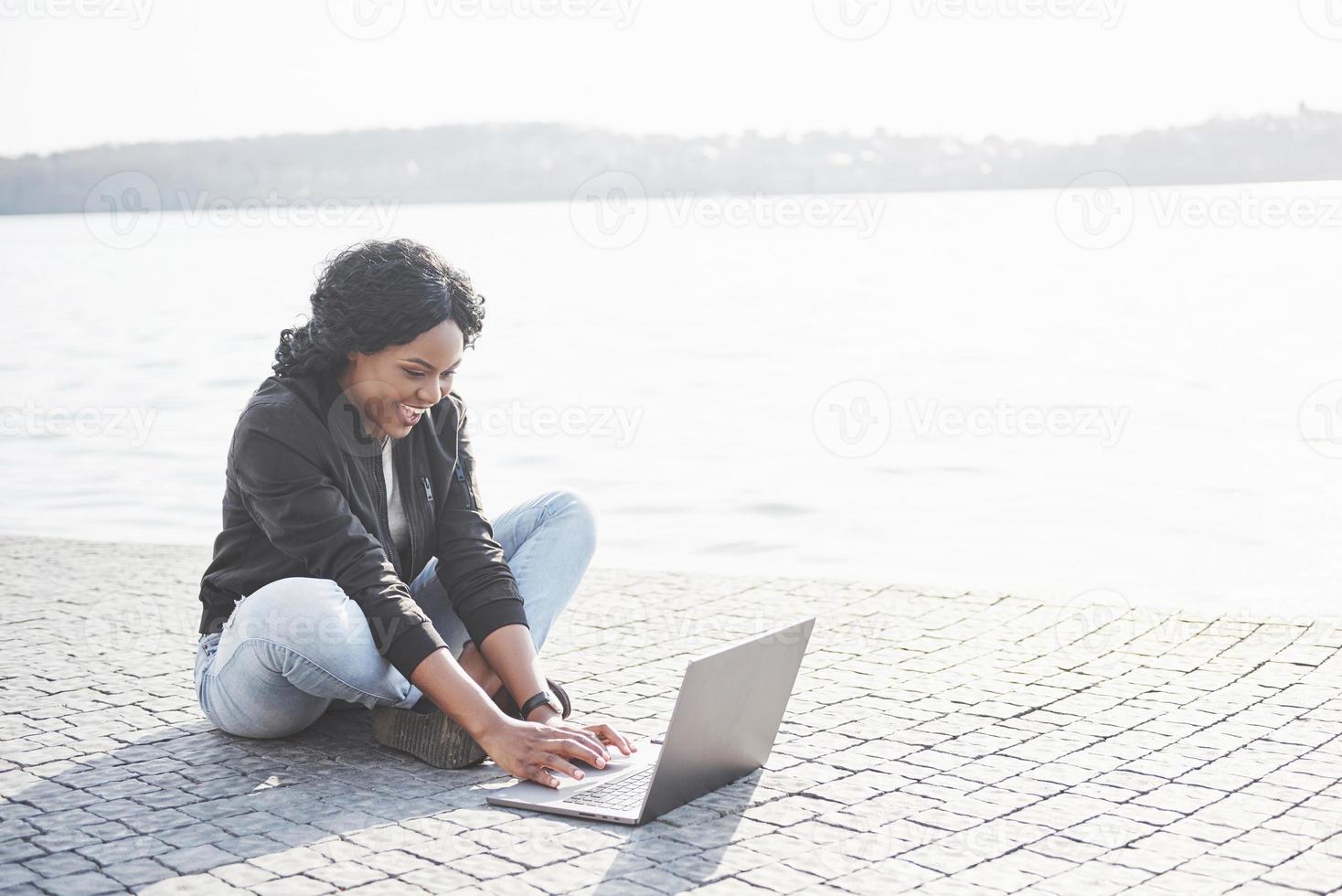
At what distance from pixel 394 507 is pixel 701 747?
47.9 inches

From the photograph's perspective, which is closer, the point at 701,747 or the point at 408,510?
the point at 701,747

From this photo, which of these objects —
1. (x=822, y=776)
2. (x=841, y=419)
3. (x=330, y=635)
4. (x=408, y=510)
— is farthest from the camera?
(x=841, y=419)

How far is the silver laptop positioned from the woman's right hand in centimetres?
6

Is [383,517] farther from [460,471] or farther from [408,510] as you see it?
[460,471]

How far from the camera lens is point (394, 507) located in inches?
166

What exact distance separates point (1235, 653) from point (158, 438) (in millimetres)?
12208

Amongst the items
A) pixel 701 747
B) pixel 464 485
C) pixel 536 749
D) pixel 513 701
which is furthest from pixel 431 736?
pixel 701 747

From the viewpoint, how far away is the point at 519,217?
123562 mm

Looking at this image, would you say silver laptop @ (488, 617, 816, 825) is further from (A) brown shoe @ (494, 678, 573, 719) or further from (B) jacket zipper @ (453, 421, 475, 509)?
(B) jacket zipper @ (453, 421, 475, 509)

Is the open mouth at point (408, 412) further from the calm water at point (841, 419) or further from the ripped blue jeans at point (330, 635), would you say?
the calm water at point (841, 419)

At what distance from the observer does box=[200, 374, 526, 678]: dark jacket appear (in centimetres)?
378

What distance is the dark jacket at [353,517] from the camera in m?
3.78

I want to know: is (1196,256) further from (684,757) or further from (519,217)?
(519,217)

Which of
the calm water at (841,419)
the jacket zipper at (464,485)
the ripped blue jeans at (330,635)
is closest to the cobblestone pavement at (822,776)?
the ripped blue jeans at (330,635)
